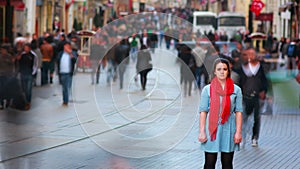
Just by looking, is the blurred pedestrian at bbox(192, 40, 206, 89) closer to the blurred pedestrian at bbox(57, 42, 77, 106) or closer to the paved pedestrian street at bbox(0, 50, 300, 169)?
the paved pedestrian street at bbox(0, 50, 300, 169)

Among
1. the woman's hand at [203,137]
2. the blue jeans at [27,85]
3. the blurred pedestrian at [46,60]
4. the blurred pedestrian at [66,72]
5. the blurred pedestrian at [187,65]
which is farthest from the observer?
the blurred pedestrian at [46,60]

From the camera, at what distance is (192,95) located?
2570cm

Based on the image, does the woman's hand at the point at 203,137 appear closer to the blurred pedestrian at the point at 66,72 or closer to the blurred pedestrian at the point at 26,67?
the blurred pedestrian at the point at 66,72

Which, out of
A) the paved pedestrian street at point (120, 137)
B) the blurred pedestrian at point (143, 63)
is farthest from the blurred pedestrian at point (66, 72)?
the blurred pedestrian at point (143, 63)

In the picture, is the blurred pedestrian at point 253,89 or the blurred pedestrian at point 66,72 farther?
the blurred pedestrian at point 66,72

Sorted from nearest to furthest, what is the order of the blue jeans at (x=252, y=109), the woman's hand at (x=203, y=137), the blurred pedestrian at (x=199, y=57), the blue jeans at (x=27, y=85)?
the woman's hand at (x=203, y=137), the blue jeans at (x=252, y=109), the blue jeans at (x=27, y=85), the blurred pedestrian at (x=199, y=57)

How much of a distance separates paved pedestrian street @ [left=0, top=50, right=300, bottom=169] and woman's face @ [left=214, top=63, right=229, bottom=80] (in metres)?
3.28

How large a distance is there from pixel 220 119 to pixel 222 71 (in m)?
0.51

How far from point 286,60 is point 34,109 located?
2057cm

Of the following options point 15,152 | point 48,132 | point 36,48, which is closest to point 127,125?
point 48,132

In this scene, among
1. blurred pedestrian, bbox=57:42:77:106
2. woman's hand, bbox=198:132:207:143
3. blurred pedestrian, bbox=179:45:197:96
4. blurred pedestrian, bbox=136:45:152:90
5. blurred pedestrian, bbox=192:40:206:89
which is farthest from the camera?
blurred pedestrian, bbox=179:45:197:96

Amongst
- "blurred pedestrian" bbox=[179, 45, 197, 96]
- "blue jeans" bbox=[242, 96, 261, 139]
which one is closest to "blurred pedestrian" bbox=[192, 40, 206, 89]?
"blurred pedestrian" bbox=[179, 45, 197, 96]

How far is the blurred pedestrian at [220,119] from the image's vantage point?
8.70 m

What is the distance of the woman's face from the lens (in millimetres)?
8758
